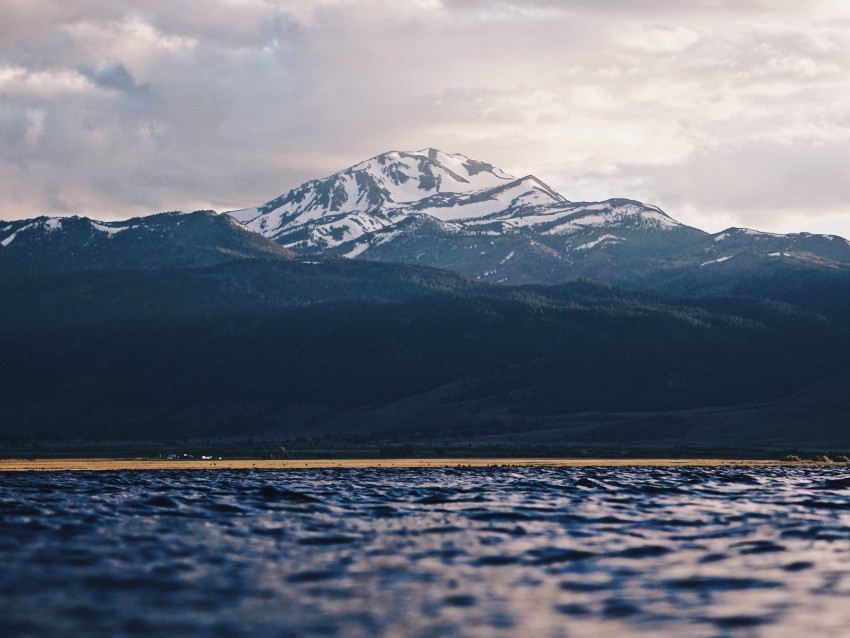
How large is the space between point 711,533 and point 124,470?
57576 mm

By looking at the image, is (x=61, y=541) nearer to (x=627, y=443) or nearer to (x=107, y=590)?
(x=107, y=590)

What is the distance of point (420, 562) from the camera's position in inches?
1414

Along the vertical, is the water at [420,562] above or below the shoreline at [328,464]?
below

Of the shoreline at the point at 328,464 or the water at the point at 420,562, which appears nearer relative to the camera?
the water at the point at 420,562

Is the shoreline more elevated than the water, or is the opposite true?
the shoreline

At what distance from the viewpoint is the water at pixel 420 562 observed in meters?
27.0

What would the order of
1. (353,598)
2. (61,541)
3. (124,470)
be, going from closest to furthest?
(353,598) → (61,541) → (124,470)

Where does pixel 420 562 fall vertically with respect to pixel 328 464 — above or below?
below

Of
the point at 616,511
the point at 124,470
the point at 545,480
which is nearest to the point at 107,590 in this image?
the point at 616,511

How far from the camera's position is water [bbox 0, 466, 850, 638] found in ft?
88.5

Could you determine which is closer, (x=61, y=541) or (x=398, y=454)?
(x=61, y=541)

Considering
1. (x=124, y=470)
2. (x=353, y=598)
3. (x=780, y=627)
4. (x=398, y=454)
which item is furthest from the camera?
(x=398, y=454)

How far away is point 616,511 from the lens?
53375 mm

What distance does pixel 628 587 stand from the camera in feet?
104
